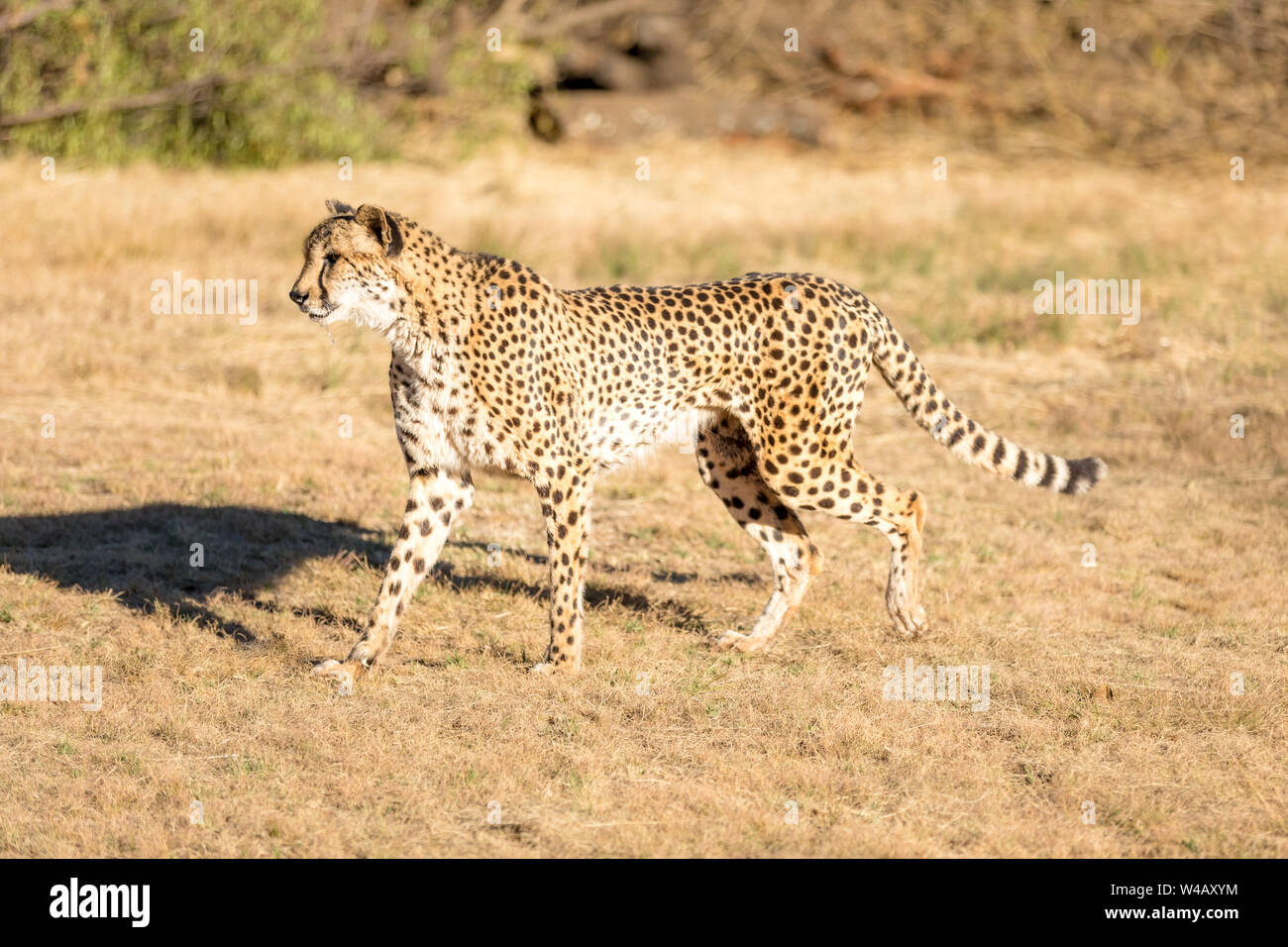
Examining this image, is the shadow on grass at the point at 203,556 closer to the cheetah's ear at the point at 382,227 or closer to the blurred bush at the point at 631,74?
the cheetah's ear at the point at 382,227

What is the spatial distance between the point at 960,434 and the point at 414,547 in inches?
98.0

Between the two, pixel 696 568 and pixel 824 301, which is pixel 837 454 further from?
pixel 696 568

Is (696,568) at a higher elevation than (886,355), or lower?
lower

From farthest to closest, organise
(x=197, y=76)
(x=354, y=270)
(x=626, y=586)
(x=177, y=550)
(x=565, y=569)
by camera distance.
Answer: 1. (x=197, y=76)
2. (x=177, y=550)
3. (x=626, y=586)
4. (x=565, y=569)
5. (x=354, y=270)

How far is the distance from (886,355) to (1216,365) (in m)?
5.60

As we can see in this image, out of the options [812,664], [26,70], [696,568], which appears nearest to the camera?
[812,664]

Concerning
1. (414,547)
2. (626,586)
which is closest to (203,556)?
(414,547)

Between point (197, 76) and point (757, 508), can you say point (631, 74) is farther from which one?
point (757, 508)

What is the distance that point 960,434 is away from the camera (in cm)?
691

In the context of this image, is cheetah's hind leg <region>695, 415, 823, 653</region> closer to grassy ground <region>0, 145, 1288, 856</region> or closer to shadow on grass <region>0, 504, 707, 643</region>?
grassy ground <region>0, 145, 1288, 856</region>

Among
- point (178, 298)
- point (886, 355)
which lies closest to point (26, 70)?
point (178, 298)

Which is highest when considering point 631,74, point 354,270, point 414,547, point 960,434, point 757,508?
point 631,74
